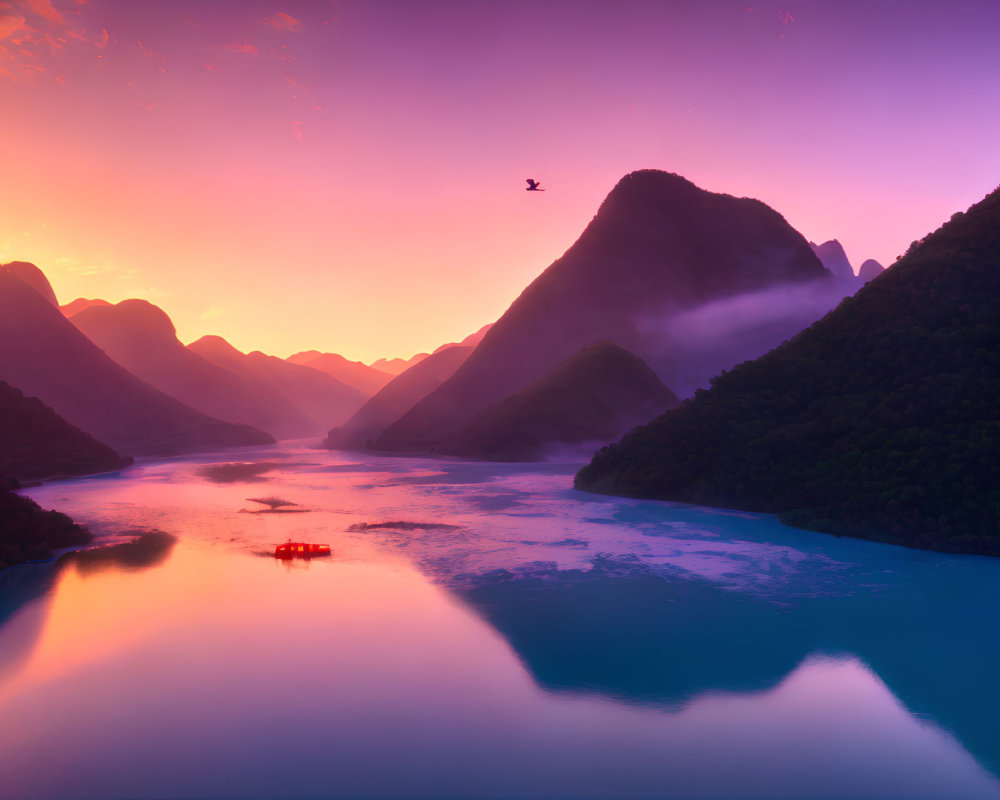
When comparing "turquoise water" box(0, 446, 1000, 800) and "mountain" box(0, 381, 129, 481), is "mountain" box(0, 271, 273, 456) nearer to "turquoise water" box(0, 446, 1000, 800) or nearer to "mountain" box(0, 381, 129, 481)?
"mountain" box(0, 381, 129, 481)

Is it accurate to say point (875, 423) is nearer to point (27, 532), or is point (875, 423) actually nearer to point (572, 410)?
point (27, 532)

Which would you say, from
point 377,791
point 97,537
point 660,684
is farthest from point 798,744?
point 97,537

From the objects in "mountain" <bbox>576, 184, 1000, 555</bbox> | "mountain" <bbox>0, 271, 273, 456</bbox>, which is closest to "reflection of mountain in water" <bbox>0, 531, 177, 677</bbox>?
"mountain" <bbox>576, 184, 1000, 555</bbox>

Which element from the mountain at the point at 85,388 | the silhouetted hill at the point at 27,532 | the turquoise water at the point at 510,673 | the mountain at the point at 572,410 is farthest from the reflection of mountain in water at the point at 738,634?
the mountain at the point at 85,388

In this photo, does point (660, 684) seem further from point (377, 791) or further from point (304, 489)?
point (304, 489)

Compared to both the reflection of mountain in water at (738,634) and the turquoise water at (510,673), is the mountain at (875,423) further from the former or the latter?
the reflection of mountain in water at (738,634)
